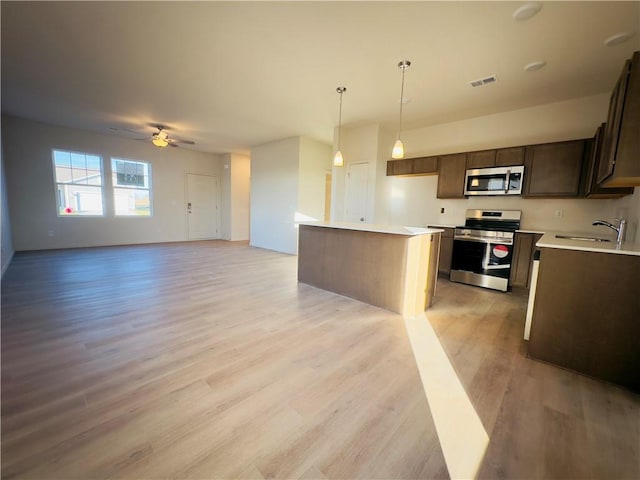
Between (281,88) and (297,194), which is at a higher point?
(281,88)

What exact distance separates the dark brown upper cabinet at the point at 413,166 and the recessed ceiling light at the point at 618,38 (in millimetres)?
2349

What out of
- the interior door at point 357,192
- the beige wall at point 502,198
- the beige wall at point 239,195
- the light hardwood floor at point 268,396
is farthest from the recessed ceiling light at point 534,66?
the beige wall at point 239,195

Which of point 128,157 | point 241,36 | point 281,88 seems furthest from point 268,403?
point 128,157

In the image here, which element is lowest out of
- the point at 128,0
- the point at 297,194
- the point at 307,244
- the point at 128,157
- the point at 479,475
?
the point at 479,475

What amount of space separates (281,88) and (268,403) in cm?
378

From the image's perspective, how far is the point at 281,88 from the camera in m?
3.69

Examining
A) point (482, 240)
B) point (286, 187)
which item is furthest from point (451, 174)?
point (286, 187)

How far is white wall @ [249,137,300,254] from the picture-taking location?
633cm

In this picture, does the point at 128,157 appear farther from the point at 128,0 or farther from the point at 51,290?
the point at 128,0

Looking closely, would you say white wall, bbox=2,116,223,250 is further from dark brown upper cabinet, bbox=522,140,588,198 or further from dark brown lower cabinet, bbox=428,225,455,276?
dark brown upper cabinet, bbox=522,140,588,198

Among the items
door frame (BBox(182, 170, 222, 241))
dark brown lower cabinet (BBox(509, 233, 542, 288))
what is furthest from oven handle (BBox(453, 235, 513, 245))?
door frame (BBox(182, 170, 222, 241))

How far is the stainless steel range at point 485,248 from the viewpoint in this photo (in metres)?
3.92

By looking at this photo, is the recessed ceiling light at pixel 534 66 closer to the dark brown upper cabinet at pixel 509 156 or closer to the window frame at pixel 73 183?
the dark brown upper cabinet at pixel 509 156

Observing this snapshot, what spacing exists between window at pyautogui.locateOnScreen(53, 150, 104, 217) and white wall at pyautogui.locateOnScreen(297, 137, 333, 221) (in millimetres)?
5114
